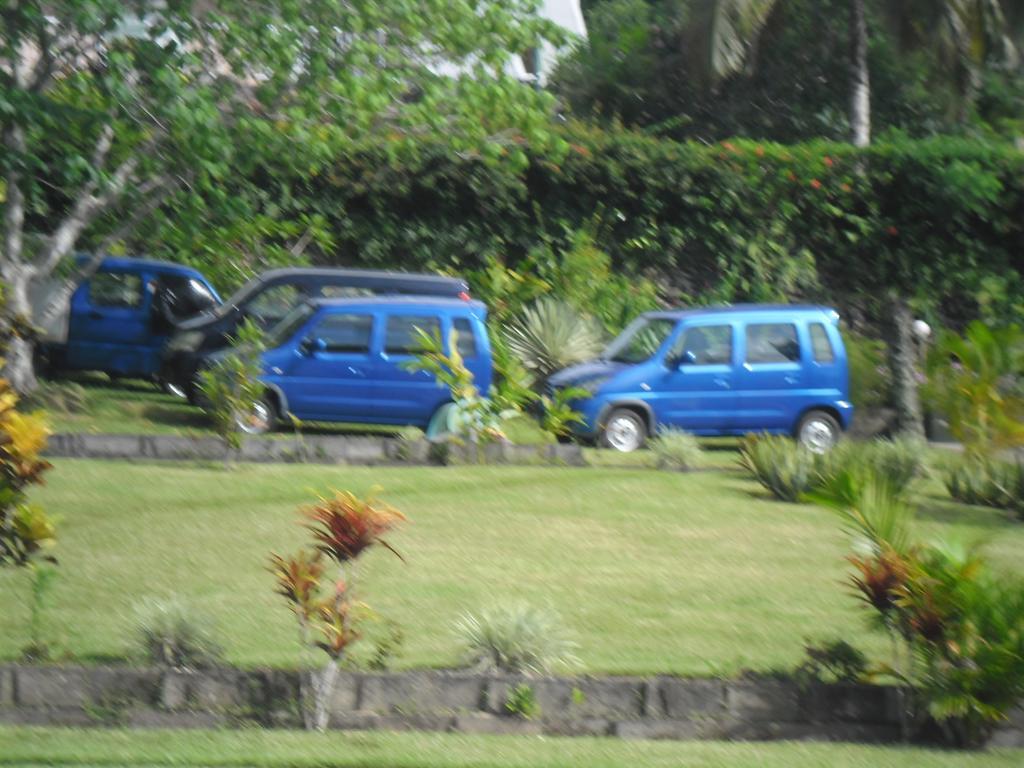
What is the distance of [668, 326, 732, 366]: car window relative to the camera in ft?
61.4

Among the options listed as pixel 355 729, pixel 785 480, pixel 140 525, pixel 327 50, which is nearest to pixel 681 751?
pixel 355 729

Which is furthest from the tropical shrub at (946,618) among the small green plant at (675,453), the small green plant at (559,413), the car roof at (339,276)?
the car roof at (339,276)

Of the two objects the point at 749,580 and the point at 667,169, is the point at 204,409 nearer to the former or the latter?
the point at 749,580

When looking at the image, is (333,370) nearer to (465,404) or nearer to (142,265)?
(465,404)

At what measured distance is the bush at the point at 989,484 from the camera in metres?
14.9

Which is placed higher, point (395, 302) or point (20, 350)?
point (395, 302)

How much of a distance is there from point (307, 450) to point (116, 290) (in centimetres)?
582

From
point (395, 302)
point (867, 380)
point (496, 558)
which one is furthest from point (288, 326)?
point (867, 380)

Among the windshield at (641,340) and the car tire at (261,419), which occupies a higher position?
the windshield at (641,340)

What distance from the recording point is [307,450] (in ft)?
49.6

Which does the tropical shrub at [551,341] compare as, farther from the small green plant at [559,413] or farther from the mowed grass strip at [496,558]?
the mowed grass strip at [496,558]

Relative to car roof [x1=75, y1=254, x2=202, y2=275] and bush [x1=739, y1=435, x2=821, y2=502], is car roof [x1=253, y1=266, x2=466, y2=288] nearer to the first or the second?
car roof [x1=75, y1=254, x2=202, y2=275]

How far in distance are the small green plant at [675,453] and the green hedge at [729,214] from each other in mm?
8209

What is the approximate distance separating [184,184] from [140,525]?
747 cm
